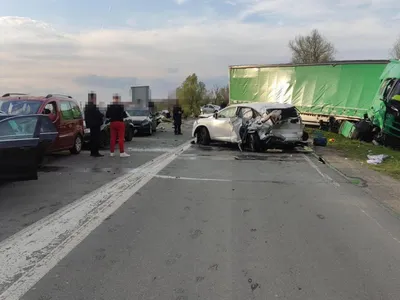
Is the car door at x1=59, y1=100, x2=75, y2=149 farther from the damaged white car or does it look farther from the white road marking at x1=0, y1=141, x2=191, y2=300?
the damaged white car

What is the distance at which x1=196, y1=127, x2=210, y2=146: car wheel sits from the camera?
16.9 m

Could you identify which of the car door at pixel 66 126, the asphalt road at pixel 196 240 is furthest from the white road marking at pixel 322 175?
the car door at pixel 66 126

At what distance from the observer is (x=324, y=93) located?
2267 cm

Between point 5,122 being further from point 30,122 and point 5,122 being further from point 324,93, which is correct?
A: point 324,93

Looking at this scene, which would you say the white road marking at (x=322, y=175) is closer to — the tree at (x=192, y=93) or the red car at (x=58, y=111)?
the red car at (x=58, y=111)

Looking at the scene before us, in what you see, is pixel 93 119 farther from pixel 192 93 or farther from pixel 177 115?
pixel 192 93

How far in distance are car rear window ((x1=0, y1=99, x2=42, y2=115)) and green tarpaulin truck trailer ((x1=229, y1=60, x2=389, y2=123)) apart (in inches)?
563

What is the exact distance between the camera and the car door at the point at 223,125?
51.7 feet

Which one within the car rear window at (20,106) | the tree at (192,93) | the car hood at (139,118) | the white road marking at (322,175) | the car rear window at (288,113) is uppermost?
the car rear window at (20,106)

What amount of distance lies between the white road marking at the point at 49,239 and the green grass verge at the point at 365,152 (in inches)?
262

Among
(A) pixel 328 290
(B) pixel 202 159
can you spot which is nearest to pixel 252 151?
(B) pixel 202 159

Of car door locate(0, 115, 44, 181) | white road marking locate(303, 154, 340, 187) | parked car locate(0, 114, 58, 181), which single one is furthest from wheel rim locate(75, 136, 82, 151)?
white road marking locate(303, 154, 340, 187)

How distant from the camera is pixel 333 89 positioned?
72.5ft

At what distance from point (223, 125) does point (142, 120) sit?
799 centimetres
